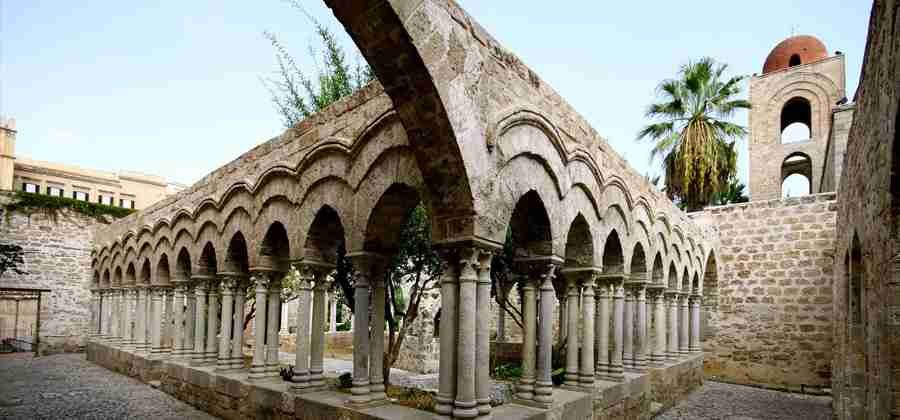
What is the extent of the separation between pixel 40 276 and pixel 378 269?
565 inches

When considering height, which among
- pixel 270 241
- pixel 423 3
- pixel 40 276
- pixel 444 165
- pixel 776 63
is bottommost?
pixel 40 276

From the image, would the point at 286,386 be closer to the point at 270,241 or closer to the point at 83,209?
the point at 270,241

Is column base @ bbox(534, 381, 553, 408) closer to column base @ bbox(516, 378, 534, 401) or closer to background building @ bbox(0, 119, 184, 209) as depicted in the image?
column base @ bbox(516, 378, 534, 401)

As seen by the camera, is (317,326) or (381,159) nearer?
(381,159)

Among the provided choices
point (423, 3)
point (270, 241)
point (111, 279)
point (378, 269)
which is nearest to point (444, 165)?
point (423, 3)

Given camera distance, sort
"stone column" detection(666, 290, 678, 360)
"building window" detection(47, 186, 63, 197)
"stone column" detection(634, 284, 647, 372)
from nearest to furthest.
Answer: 1. "stone column" detection(634, 284, 647, 372)
2. "stone column" detection(666, 290, 678, 360)
3. "building window" detection(47, 186, 63, 197)

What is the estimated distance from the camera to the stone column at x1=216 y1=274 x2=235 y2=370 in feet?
25.3

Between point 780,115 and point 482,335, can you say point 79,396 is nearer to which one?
point 482,335

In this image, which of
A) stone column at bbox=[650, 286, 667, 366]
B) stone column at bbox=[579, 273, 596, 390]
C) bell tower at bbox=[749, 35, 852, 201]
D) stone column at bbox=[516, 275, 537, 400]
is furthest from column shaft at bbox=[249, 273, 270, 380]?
bell tower at bbox=[749, 35, 852, 201]

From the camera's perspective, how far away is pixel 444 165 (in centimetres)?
427

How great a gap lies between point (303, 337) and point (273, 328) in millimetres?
1049

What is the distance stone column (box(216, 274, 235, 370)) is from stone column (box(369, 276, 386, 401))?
3082 millimetres

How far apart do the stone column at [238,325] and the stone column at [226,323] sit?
56mm

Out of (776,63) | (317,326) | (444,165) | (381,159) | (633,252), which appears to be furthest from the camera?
(776,63)
